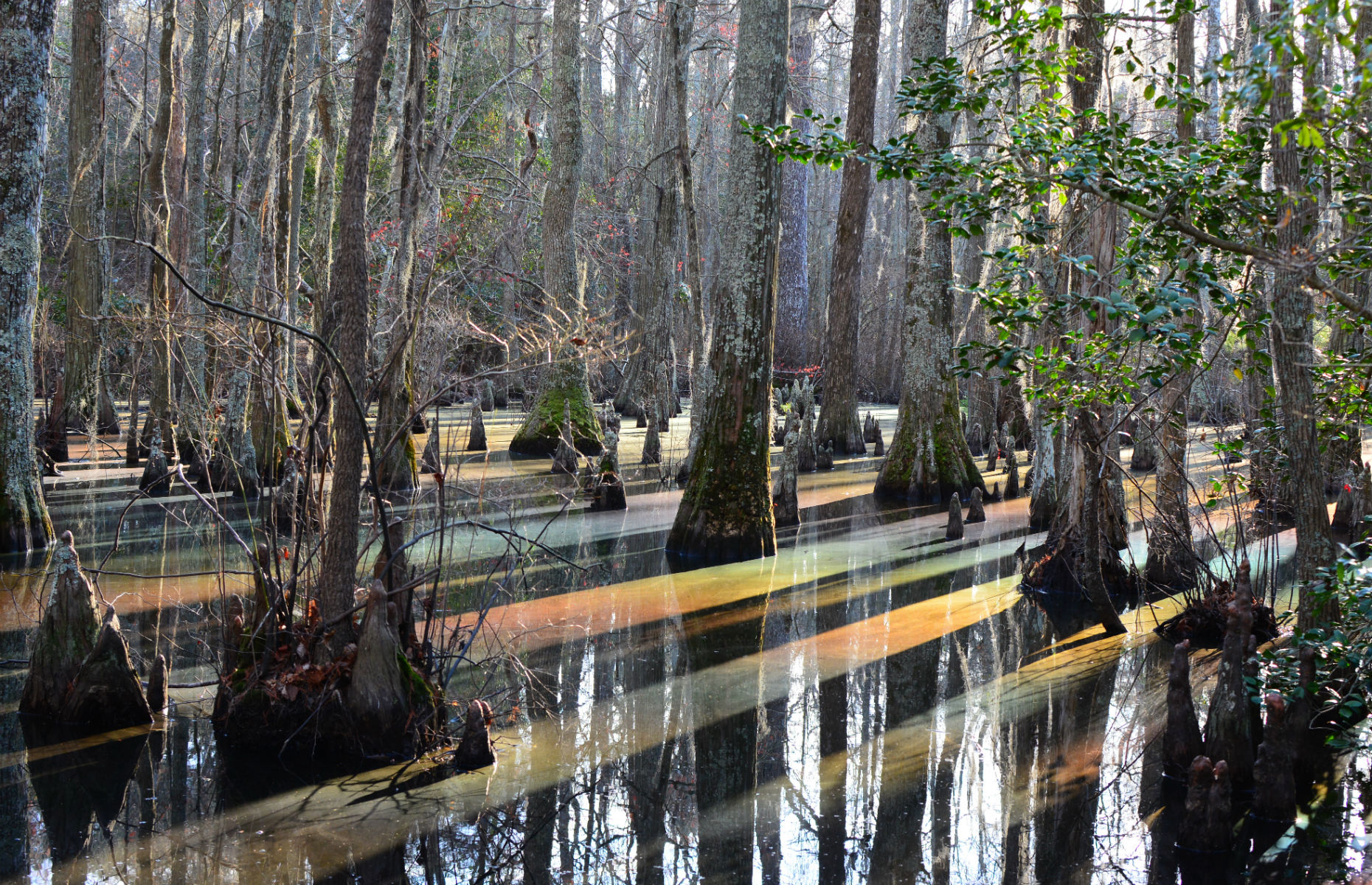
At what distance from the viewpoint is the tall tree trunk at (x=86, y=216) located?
11.4 meters

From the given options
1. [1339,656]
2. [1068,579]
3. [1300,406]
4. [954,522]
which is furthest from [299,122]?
[1339,656]

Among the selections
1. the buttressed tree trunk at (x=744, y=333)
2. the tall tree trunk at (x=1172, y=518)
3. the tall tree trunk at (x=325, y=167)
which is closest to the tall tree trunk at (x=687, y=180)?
the buttressed tree trunk at (x=744, y=333)

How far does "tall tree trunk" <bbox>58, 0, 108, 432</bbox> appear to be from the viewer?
11367mm

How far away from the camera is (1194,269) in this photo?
142 inches

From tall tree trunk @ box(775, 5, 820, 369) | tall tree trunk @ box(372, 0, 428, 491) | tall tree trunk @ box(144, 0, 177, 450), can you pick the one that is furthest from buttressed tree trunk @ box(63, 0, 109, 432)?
tall tree trunk @ box(775, 5, 820, 369)

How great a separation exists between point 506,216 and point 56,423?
6585mm

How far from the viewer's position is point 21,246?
755 centimetres

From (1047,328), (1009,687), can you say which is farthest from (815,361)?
(1009,687)

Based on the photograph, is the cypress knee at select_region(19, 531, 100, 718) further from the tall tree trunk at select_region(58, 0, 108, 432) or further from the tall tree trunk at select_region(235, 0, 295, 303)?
the tall tree trunk at select_region(58, 0, 108, 432)

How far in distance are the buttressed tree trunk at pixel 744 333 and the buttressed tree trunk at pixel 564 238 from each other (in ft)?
19.1

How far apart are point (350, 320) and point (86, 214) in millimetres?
13335

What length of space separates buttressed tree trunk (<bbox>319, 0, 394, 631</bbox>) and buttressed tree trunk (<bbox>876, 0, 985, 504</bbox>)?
26.0ft

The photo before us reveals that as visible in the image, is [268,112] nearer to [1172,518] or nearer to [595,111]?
[1172,518]

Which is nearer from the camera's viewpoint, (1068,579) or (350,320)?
(350,320)
